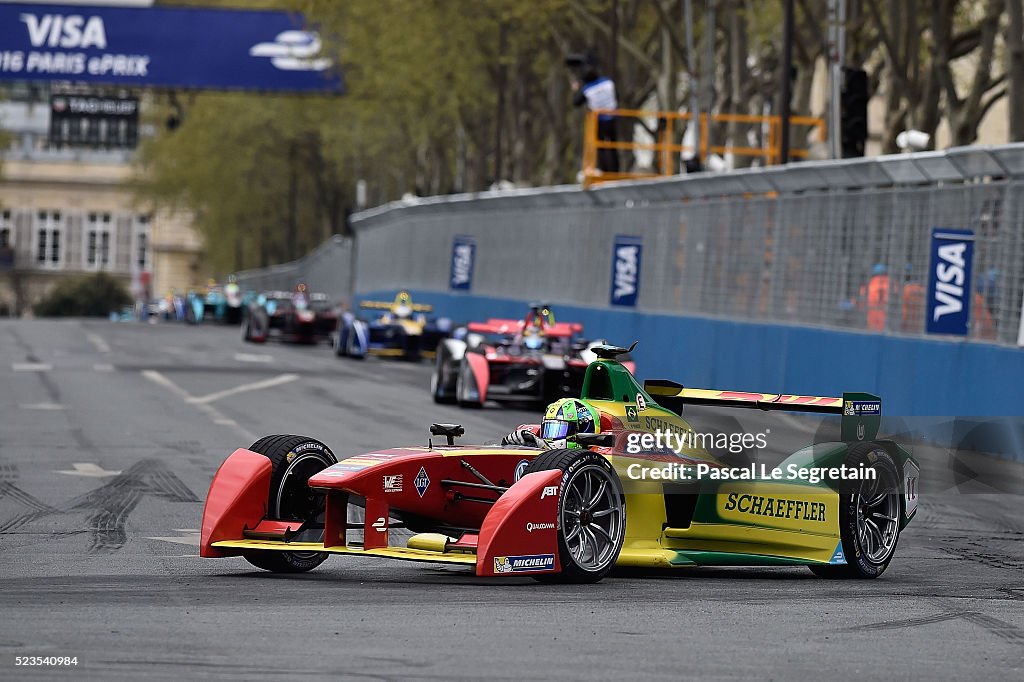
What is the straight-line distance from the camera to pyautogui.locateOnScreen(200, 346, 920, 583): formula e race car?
9492 millimetres

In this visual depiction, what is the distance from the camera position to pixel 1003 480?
12430mm

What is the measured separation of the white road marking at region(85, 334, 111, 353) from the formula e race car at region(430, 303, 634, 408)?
13.8 metres

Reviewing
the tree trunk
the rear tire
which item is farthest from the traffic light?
the rear tire

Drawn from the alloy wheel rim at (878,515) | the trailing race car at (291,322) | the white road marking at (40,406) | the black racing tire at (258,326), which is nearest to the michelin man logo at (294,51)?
the trailing race car at (291,322)

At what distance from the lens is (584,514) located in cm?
968

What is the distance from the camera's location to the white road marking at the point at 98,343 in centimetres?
3725

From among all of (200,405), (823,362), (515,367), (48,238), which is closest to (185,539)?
(200,405)

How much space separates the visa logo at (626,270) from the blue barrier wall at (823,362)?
1.29 feet

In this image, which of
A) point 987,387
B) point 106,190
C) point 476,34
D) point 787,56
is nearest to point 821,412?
point 987,387

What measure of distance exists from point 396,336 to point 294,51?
24.9 m

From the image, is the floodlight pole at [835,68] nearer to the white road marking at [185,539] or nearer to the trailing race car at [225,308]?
the white road marking at [185,539]

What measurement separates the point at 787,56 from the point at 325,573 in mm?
20808

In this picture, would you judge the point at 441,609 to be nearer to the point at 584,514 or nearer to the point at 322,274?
the point at 584,514

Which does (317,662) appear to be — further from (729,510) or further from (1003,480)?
(1003,480)
